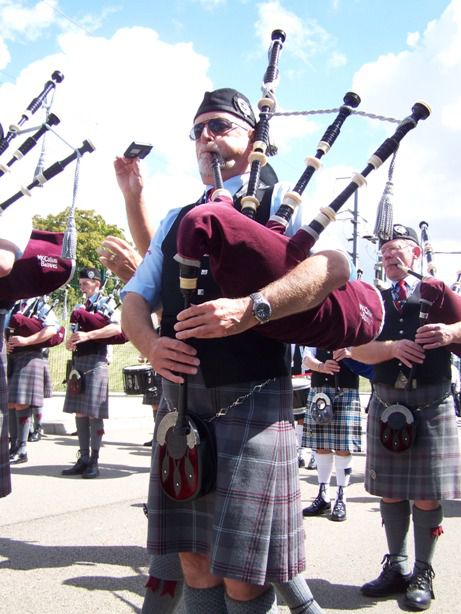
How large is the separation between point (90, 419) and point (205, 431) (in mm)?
4417

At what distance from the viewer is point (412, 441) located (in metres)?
3.11

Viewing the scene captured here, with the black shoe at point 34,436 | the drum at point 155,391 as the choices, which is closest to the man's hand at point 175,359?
the drum at point 155,391

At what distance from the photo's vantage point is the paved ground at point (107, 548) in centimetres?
300

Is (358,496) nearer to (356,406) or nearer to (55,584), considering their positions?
(356,406)

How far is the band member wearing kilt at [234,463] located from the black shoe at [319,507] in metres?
2.80

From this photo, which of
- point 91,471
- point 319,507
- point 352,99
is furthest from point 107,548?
point 352,99

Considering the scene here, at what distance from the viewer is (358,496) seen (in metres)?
5.50

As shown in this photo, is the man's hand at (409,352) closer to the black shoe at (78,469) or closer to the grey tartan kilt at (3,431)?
the grey tartan kilt at (3,431)

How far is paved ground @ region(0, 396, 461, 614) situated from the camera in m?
3.00

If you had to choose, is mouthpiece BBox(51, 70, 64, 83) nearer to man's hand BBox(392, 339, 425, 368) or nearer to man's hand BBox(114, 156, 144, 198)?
man's hand BBox(114, 156, 144, 198)

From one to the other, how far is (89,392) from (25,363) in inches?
43.2

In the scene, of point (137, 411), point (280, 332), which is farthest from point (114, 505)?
point (137, 411)

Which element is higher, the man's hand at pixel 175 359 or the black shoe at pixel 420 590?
the man's hand at pixel 175 359

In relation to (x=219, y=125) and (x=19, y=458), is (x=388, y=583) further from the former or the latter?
(x=19, y=458)
